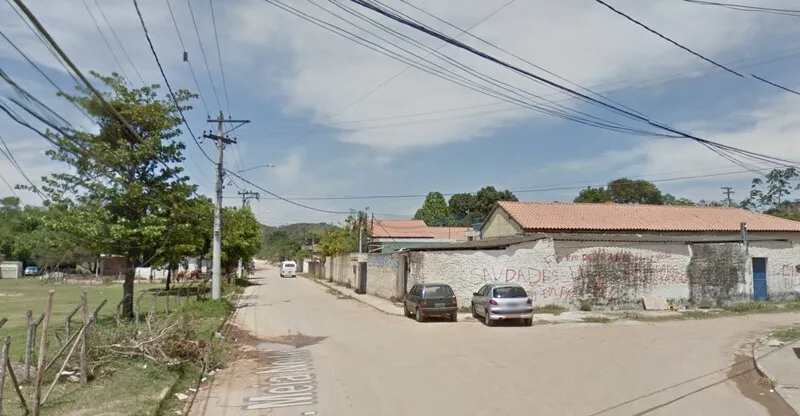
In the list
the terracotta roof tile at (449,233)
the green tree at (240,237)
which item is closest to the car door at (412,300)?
the green tree at (240,237)

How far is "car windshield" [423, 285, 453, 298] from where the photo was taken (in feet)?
75.8

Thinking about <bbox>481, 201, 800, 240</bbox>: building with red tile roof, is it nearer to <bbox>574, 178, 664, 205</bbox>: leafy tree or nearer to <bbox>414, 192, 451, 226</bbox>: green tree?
<bbox>574, 178, 664, 205</bbox>: leafy tree

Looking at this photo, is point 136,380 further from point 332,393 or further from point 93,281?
point 93,281

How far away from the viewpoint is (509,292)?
21.5 meters

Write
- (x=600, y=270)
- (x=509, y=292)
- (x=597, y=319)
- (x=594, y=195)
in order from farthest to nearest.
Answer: (x=594, y=195)
(x=600, y=270)
(x=597, y=319)
(x=509, y=292)

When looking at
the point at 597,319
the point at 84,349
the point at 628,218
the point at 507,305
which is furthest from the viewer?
the point at 628,218

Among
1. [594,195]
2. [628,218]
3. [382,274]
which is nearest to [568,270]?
[628,218]

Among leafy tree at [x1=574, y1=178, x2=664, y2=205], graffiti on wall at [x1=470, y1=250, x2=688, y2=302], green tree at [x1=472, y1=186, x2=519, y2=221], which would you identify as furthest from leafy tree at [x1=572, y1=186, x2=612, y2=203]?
graffiti on wall at [x1=470, y1=250, x2=688, y2=302]

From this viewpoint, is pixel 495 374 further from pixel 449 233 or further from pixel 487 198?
pixel 487 198

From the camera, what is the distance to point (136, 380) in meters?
10.5

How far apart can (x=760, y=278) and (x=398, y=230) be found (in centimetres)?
3484

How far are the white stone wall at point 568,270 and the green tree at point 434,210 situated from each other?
60883 millimetres

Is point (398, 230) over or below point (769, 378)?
over

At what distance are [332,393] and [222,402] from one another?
1773 millimetres
